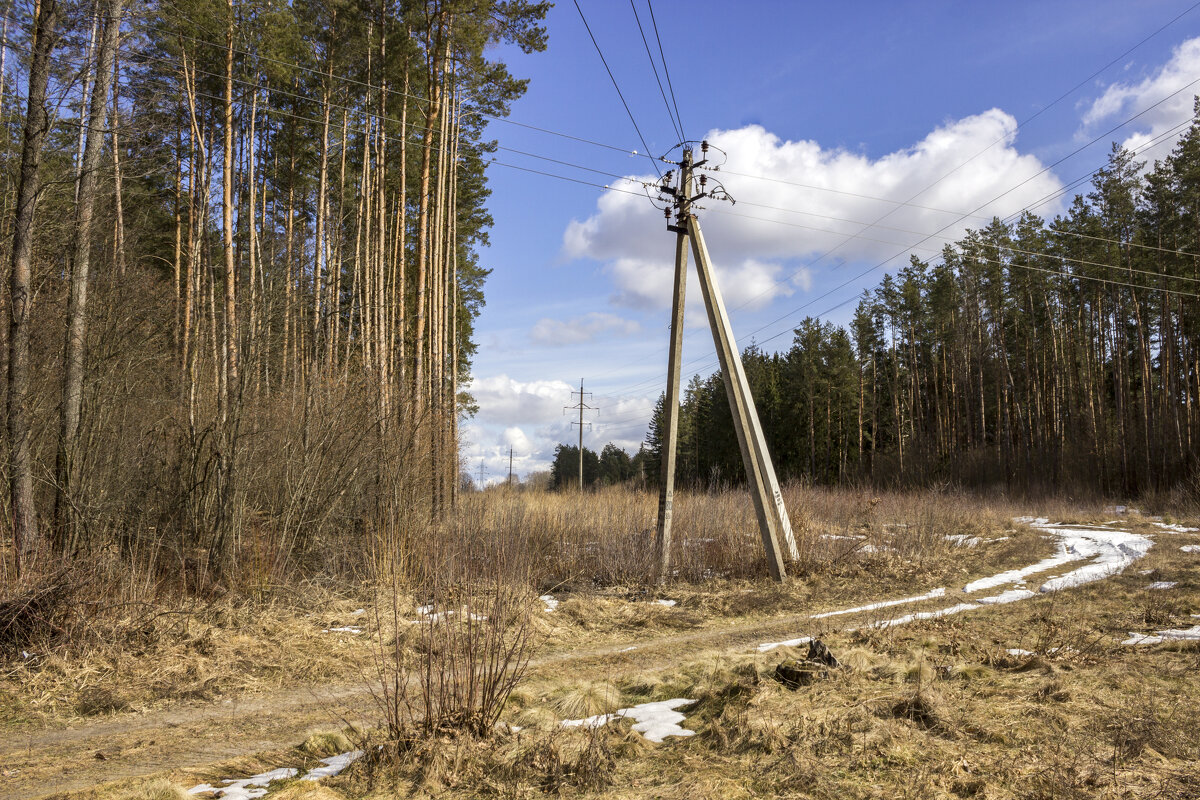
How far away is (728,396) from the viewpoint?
1111cm

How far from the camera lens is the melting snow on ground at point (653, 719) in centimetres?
452

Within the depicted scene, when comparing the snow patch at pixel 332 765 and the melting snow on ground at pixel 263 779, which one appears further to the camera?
the snow patch at pixel 332 765

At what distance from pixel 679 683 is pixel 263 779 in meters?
2.99

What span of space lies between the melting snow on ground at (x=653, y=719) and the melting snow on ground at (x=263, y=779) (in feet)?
4.42

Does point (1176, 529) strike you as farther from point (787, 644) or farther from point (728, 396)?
point (787, 644)

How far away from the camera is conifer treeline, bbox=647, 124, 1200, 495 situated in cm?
2855

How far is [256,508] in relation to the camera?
372 inches

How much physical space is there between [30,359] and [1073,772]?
11.6m

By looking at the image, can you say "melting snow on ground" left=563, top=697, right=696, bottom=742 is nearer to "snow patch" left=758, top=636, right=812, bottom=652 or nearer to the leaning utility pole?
"snow patch" left=758, top=636, right=812, bottom=652

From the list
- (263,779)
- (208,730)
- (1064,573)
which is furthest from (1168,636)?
(208,730)

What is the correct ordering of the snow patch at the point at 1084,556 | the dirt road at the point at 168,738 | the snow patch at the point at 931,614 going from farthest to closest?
1. the snow patch at the point at 1084,556
2. the snow patch at the point at 931,614
3. the dirt road at the point at 168,738

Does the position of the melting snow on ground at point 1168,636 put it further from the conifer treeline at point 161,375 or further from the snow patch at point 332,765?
the conifer treeline at point 161,375

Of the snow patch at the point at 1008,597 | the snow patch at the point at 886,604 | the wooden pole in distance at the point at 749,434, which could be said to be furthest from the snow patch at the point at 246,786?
the snow patch at the point at 1008,597

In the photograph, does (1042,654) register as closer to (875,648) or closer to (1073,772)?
(875,648)
